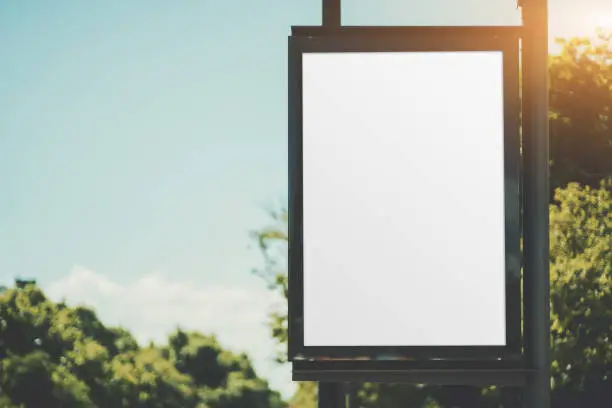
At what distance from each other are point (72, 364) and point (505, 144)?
47843mm

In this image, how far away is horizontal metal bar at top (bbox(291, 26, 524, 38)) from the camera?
4.68 metres

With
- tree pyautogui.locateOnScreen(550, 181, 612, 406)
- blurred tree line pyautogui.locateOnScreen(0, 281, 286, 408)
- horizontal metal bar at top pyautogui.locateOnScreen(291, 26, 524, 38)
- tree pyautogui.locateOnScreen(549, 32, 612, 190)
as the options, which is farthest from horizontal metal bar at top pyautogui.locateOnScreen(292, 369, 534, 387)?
blurred tree line pyautogui.locateOnScreen(0, 281, 286, 408)

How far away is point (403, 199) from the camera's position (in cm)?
468

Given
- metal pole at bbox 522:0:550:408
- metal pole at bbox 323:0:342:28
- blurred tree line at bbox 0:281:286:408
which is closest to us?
metal pole at bbox 522:0:550:408

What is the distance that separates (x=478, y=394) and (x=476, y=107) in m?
23.9

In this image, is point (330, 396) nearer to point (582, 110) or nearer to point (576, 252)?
point (576, 252)

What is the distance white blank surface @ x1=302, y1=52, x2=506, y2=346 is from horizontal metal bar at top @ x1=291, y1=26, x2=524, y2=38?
0.30 ft

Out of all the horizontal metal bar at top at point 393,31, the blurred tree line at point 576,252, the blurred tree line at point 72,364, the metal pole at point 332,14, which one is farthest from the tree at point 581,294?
the blurred tree line at point 72,364

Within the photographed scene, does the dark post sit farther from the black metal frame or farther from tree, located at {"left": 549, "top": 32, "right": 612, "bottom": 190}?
tree, located at {"left": 549, "top": 32, "right": 612, "bottom": 190}

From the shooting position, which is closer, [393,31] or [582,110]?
[393,31]

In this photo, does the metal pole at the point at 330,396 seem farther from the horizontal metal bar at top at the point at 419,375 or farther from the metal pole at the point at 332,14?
the metal pole at the point at 332,14

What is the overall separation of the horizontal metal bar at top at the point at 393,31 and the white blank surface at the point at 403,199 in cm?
9

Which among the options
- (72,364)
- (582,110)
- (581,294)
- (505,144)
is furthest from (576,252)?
(72,364)

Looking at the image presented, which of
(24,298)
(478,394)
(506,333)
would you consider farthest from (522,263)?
(24,298)
